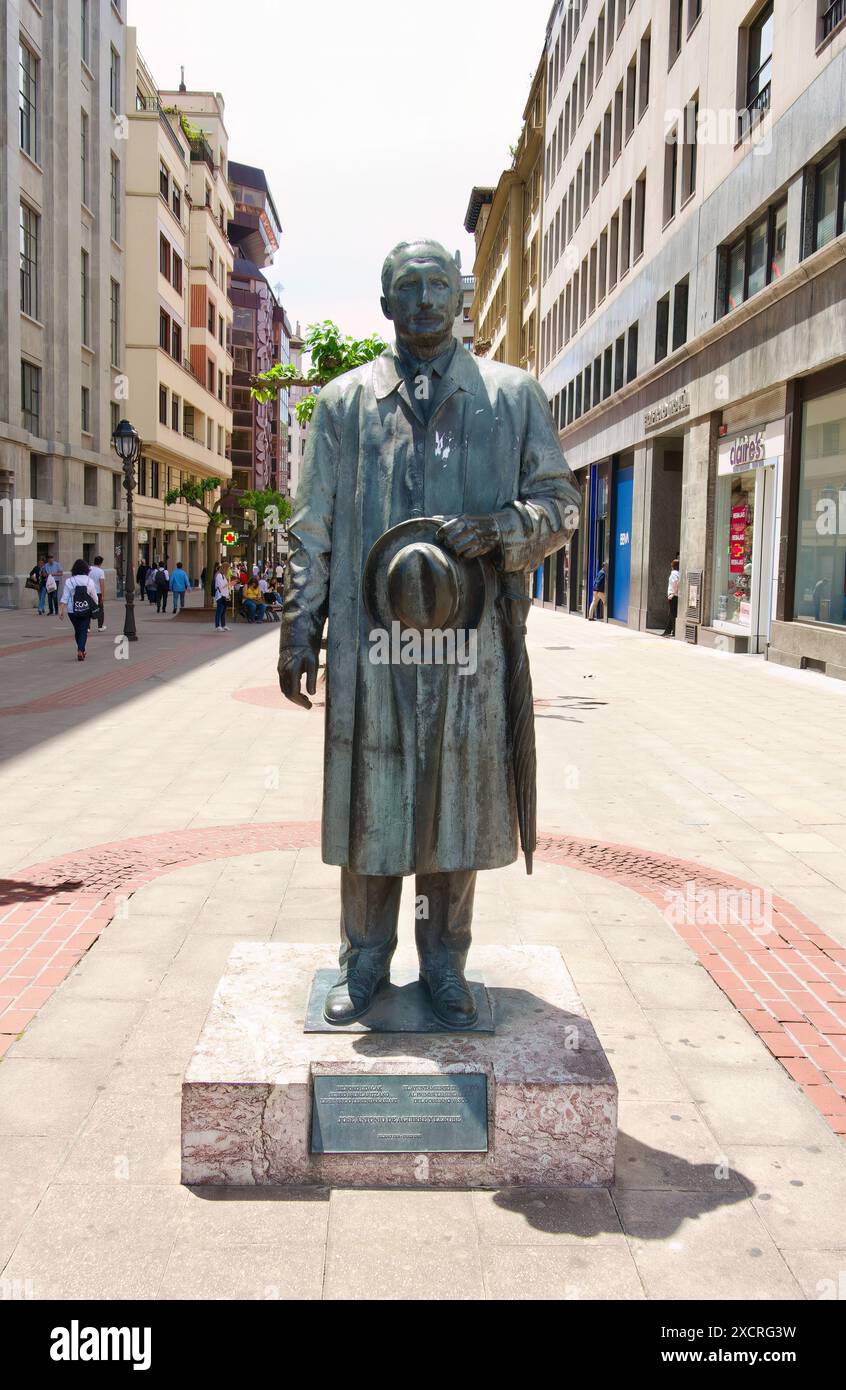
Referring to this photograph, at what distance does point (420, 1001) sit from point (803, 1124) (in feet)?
4.20

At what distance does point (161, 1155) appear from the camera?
11.6 ft

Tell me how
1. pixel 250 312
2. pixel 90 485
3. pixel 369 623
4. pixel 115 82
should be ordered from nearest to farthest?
pixel 369 623, pixel 90 485, pixel 115 82, pixel 250 312

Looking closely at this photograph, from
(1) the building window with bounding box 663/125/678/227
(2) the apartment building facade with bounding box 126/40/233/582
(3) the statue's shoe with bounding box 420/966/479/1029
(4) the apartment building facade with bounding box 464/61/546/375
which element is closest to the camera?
(3) the statue's shoe with bounding box 420/966/479/1029

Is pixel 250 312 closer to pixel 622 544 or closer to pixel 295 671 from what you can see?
pixel 622 544

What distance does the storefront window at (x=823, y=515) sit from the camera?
1767 centimetres

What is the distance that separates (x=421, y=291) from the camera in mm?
3430

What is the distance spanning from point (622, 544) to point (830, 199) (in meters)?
16.5

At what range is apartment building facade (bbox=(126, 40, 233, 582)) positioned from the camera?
1860 inches

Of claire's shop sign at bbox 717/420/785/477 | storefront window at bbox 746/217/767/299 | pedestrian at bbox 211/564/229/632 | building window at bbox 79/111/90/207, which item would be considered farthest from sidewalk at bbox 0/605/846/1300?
building window at bbox 79/111/90/207

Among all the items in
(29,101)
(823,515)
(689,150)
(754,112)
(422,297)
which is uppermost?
(29,101)

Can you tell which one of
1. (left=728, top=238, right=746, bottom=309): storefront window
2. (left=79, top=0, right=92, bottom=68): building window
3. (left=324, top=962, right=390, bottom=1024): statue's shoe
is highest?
(left=79, top=0, right=92, bottom=68): building window

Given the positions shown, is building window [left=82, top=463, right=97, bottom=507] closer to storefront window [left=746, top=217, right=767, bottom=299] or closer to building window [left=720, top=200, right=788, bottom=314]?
building window [left=720, top=200, right=788, bottom=314]

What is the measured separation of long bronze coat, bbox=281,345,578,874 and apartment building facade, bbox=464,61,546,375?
50.3m

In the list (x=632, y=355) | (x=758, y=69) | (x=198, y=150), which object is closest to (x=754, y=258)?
(x=758, y=69)
